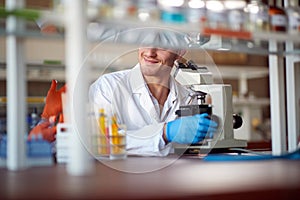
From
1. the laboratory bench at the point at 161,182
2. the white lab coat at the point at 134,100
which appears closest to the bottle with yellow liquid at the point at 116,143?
the laboratory bench at the point at 161,182

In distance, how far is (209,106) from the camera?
1.98m

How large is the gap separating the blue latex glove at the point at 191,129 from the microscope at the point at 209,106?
0.06 m

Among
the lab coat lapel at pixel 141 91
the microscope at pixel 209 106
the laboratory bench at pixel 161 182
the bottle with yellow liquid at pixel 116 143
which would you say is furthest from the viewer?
the lab coat lapel at pixel 141 91

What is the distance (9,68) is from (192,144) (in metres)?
0.88

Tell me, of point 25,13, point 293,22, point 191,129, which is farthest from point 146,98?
point 25,13

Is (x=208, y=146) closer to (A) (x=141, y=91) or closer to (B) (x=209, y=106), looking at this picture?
(B) (x=209, y=106)

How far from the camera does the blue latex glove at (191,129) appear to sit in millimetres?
1819

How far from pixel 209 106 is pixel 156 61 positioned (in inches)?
24.1

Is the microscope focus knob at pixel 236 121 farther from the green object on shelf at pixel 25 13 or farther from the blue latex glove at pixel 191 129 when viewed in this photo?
the green object on shelf at pixel 25 13

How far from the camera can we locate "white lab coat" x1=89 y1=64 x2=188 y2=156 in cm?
236

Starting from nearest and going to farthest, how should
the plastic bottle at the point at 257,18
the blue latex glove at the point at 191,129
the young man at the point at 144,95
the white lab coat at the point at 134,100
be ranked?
1. the plastic bottle at the point at 257,18
2. the blue latex glove at the point at 191,129
3. the young man at the point at 144,95
4. the white lab coat at the point at 134,100

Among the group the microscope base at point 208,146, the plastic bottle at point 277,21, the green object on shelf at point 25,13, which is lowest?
the microscope base at point 208,146

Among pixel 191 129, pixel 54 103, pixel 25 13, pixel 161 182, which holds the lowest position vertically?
pixel 161 182

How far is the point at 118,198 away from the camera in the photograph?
3.10 feet
